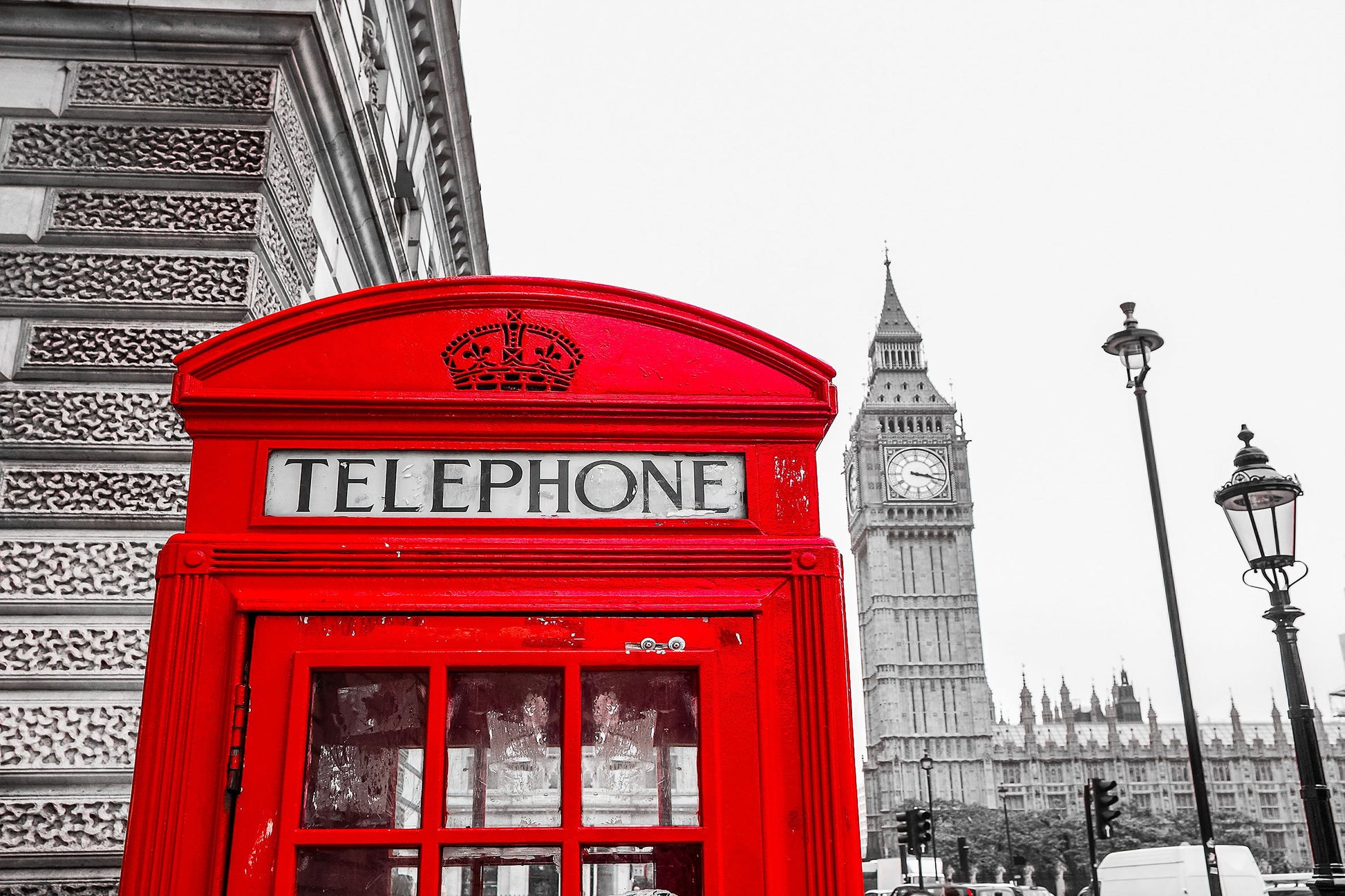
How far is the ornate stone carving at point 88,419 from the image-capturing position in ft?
11.7

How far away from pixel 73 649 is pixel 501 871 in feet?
7.73

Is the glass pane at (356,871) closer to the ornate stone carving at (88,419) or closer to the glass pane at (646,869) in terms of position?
the glass pane at (646,869)

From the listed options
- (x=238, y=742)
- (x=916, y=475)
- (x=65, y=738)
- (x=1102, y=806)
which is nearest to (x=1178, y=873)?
(x=1102, y=806)

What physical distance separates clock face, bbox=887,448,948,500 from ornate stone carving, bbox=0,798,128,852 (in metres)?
73.5

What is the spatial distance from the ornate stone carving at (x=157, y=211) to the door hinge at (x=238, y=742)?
2.53 meters

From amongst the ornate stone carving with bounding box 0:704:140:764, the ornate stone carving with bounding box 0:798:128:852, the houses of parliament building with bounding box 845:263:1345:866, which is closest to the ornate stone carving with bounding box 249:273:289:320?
the ornate stone carving with bounding box 0:704:140:764

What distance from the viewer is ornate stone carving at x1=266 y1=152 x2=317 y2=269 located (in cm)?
400

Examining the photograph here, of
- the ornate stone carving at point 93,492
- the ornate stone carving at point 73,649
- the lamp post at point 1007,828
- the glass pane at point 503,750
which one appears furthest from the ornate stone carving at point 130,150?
the lamp post at point 1007,828

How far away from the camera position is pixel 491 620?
1.75 meters

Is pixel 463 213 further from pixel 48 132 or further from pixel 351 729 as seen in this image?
pixel 351 729

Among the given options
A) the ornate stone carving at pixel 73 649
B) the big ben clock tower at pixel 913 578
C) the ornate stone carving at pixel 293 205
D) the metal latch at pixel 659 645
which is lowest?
the metal latch at pixel 659 645

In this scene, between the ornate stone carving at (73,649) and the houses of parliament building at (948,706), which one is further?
the houses of parliament building at (948,706)

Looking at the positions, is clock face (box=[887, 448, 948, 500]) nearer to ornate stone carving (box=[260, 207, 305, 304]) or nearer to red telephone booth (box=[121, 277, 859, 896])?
ornate stone carving (box=[260, 207, 305, 304])

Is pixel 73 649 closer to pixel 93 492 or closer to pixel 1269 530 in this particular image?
pixel 93 492
